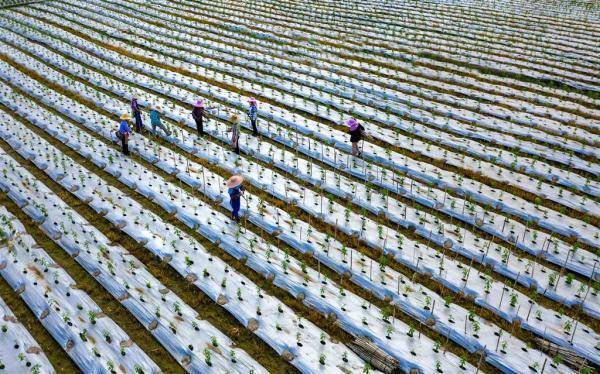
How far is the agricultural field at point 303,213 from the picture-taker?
632 cm

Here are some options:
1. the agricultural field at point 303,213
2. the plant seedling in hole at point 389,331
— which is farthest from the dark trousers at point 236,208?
the plant seedling in hole at point 389,331

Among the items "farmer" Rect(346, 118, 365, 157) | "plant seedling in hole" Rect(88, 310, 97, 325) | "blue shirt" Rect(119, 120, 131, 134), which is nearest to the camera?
"plant seedling in hole" Rect(88, 310, 97, 325)

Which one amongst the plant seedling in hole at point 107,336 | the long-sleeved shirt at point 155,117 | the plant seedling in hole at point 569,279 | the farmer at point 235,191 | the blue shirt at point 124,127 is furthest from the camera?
the long-sleeved shirt at point 155,117

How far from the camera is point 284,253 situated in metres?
7.91

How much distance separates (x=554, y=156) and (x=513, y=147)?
928mm

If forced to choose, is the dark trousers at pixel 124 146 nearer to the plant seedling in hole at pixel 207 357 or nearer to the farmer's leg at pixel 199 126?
the farmer's leg at pixel 199 126

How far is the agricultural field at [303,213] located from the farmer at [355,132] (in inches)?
3.9

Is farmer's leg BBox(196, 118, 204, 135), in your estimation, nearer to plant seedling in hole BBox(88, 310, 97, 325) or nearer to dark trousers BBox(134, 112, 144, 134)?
dark trousers BBox(134, 112, 144, 134)

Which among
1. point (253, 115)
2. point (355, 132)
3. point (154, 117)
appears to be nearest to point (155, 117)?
point (154, 117)

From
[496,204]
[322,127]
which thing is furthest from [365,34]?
[496,204]

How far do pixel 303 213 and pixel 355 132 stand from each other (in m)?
2.58

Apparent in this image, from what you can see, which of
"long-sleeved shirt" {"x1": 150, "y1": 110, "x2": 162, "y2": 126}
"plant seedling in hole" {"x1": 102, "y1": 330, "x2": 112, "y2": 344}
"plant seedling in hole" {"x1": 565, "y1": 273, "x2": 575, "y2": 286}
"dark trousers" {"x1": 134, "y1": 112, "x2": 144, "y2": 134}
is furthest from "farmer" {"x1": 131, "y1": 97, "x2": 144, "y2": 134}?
"plant seedling in hole" {"x1": 565, "y1": 273, "x2": 575, "y2": 286}

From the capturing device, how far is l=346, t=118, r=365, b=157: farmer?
10375 mm

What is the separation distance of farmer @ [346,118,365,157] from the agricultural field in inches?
3.9
